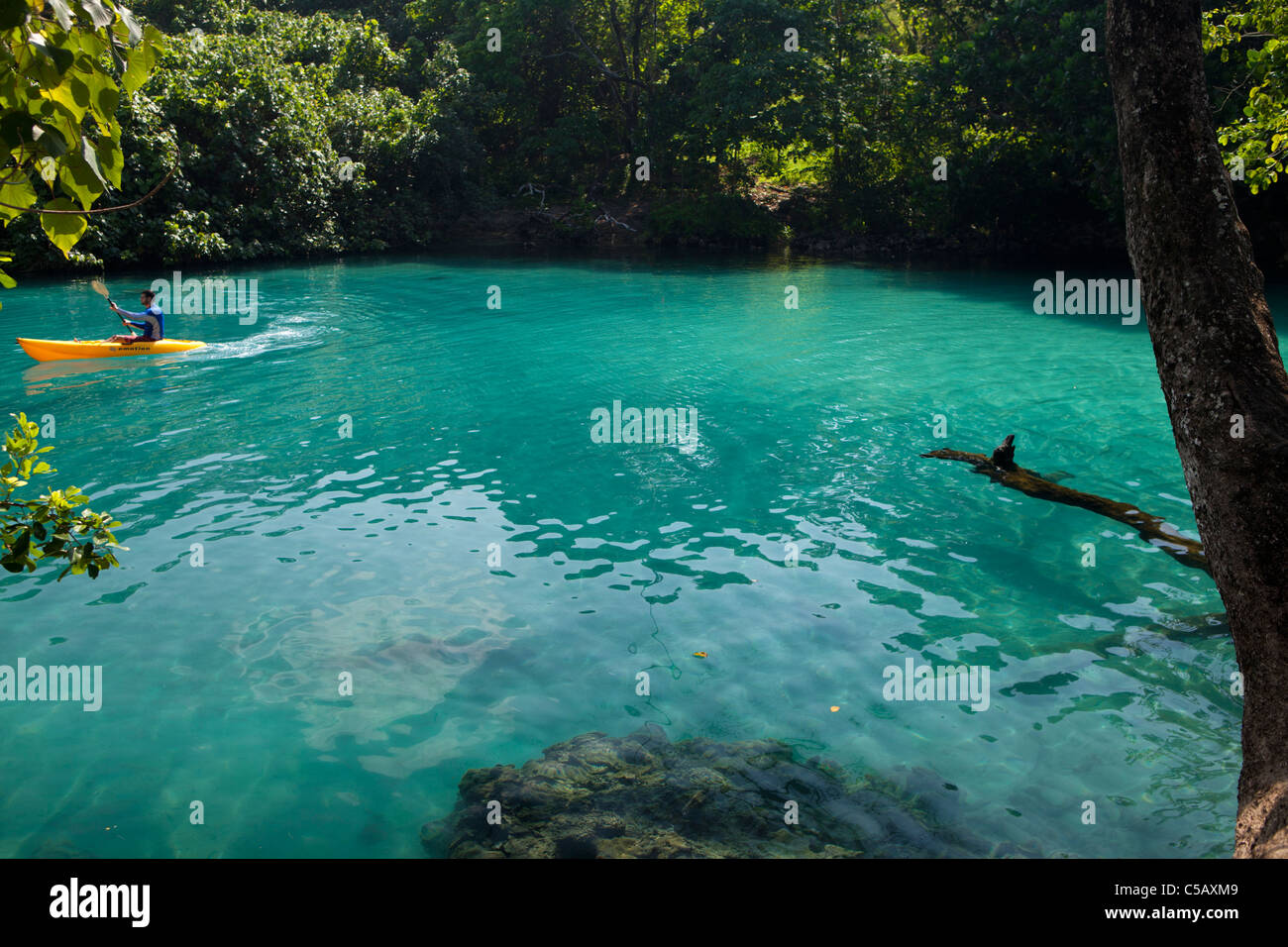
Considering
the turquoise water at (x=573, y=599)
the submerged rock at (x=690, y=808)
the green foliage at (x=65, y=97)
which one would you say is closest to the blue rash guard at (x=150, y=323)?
the turquoise water at (x=573, y=599)

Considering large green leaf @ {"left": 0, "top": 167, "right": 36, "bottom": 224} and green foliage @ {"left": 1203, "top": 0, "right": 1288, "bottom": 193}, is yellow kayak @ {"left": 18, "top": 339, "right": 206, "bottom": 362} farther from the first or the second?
green foliage @ {"left": 1203, "top": 0, "right": 1288, "bottom": 193}

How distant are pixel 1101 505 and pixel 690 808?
22.6ft

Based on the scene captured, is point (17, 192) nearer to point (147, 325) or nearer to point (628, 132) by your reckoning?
point (147, 325)

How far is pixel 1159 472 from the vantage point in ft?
43.1

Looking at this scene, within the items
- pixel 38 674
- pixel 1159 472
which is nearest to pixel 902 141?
pixel 1159 472

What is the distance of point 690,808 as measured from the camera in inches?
243

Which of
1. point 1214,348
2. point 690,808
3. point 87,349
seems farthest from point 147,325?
point 1214,348

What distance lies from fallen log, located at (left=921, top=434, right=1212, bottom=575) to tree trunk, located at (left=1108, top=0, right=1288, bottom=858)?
6.88 m

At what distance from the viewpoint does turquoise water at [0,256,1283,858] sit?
263 inches

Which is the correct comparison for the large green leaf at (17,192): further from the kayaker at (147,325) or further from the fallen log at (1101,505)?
the kayaker at (147,325)

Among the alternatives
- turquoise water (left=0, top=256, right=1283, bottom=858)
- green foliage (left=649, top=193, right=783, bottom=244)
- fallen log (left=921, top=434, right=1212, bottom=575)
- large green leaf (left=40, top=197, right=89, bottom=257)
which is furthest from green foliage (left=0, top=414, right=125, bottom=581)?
green foliage (left=649, top=193, right=783, bottom=244)

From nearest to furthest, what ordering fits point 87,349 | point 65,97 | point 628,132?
point 65,97 < point 87,349 < point 628,132
